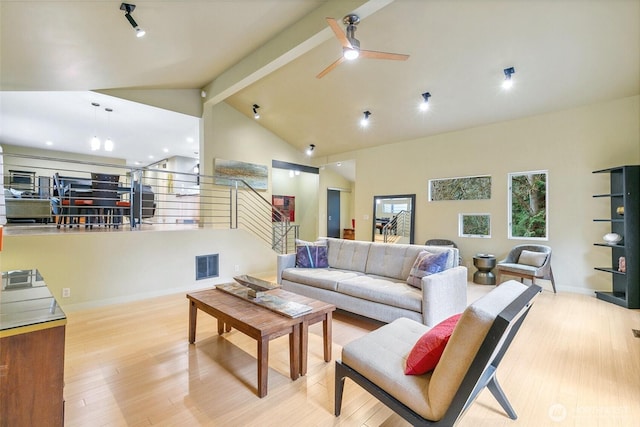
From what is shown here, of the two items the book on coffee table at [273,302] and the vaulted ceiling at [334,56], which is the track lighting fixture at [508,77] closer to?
the vaulted ceiling at [334,56]

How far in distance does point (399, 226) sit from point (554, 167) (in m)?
3.07

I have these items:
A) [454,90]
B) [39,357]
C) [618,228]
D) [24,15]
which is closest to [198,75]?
[24,15]

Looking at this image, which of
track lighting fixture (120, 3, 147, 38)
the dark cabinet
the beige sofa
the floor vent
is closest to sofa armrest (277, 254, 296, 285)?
the beige sofa

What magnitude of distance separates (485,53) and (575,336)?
3659mm

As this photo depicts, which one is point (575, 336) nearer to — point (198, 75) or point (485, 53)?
point (485, 53)

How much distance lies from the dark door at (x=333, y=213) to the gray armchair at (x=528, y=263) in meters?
5.27

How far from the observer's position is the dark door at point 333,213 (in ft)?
30.3

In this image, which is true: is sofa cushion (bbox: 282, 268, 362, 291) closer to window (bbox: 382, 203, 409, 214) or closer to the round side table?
the round side table

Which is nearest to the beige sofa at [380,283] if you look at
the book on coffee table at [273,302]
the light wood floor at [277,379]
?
the light wood floor at [277,379]

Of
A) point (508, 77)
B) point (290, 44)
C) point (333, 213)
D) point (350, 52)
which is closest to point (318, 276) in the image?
point (350, 52)

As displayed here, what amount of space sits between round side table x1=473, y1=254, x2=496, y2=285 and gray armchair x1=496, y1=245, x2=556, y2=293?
0.14 m

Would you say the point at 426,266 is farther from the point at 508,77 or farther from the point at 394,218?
the point at 394,218

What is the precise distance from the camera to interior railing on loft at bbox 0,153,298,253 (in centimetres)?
422

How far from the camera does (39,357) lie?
95cm
